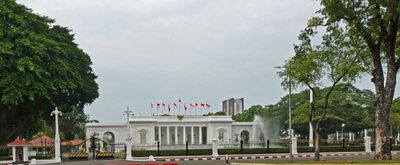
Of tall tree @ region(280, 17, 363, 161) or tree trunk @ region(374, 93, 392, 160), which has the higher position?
tall tree @ region(280, 17, 363, 161)

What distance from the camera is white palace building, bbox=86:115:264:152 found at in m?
63.2

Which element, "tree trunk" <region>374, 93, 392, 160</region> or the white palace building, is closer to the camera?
"tree trunk" <region>374, 93, 392, 160</region>

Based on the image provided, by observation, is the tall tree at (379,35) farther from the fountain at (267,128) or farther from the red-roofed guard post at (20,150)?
the fountain at (267,128)

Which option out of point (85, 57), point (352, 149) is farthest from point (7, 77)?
point (352, 149)

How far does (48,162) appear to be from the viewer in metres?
34.0

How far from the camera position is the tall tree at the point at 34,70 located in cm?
3188

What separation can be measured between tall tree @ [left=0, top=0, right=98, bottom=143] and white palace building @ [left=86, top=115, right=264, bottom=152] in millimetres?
20491

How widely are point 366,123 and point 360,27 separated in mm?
47332

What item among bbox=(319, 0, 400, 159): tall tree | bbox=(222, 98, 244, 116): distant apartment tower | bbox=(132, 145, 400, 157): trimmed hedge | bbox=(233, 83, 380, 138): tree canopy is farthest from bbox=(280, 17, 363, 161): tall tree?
bbox=(222, 98, 244, 116): distant apartment tower

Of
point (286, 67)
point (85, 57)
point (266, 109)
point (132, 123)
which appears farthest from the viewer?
point (266, 109)

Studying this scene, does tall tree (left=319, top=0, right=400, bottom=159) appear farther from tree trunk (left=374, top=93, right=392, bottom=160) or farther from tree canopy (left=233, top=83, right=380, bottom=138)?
tree canopy (left=233, top=83, right=380, bottom=138)

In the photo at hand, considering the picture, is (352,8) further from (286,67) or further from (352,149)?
(352,149)

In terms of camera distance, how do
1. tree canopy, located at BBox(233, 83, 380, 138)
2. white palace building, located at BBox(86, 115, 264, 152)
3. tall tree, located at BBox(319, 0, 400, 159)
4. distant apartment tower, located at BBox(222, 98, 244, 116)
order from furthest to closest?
1. distant apartment tower, located at BBox(222, 98, 244, 116)
2. white palace building, located at BBox(86, 115, 264, 152)
3. tree canopy, located at BBox(233, 83, 380, 138)
4. tall tree, located at BBox(319, 0, 400, 159)

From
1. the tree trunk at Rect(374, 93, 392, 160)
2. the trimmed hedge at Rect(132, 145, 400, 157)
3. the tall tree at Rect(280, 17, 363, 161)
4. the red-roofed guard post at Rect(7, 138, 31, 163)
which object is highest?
the tall tree at Rect(280, 17, 363, 161)
